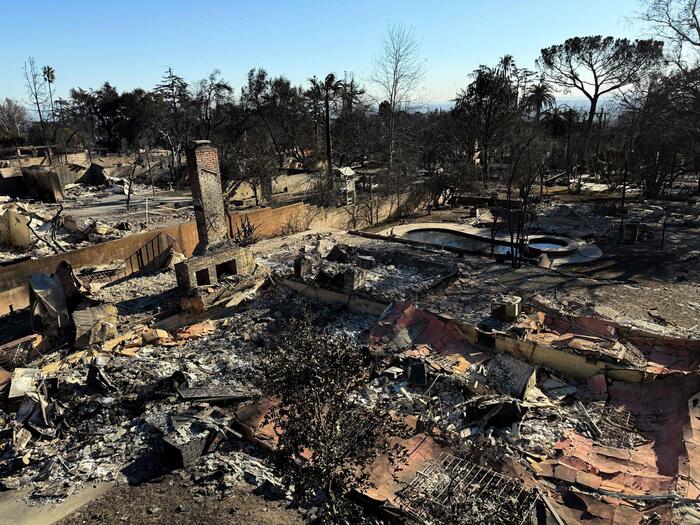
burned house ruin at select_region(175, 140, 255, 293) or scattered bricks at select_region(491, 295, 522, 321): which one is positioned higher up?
burned house ruin at select_region(175, 140, 255, 293)

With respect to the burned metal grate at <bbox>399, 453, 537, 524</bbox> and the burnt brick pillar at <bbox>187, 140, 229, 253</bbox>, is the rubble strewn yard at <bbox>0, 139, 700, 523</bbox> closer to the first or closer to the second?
the burned metal grate at <bbox>399, 453, 537, 524</bbox>

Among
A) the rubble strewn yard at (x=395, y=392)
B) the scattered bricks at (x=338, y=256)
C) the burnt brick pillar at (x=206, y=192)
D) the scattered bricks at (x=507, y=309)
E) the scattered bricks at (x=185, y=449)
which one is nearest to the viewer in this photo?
the rubble strewn yard at (x=395, y=392)

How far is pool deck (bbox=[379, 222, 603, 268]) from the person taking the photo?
17.0 metres

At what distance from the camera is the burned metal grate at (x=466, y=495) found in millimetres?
5262

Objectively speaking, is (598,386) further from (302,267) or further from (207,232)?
(207,232)

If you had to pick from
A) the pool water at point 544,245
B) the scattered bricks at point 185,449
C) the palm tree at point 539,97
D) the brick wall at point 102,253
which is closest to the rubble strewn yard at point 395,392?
the scattered bricks at point 185,449

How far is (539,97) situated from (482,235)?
25.2m

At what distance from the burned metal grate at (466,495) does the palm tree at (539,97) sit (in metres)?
37.9

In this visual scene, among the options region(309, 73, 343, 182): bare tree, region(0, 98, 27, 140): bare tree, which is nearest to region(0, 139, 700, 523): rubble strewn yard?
region(309, 73, 343, 182): bare tree

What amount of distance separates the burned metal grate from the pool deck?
11.9 m

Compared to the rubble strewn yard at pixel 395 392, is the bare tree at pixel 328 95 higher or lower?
higher

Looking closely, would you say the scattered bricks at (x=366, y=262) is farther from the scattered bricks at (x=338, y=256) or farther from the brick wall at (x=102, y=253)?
the brick wall at (x=102, y=253)

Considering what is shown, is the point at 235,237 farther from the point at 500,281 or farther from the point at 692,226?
the point at 692,226

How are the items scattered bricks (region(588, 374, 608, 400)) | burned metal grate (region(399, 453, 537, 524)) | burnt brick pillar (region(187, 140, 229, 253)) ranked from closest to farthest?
burned metal grate (region(399, 453, 537, 524))
scattered bricks (region(588, 374, 608, 400))
burnt brick pillar (region(187, 140, 229, 253))
